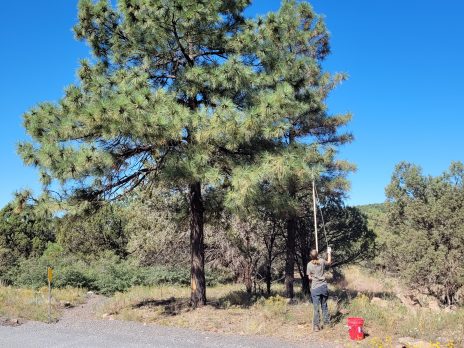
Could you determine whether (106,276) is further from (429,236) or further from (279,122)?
(429,236)

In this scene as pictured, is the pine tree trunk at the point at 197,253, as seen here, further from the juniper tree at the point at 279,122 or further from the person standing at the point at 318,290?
the person standing at the point at 318,290

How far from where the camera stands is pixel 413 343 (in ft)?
22.7

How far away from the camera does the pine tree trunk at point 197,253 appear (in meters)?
11.6

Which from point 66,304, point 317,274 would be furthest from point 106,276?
point 317,274

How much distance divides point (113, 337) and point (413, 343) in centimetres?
561

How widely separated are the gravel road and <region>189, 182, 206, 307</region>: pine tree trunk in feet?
6.56

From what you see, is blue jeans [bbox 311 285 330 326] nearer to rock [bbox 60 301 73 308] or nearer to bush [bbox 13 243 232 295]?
rock [bbox 60 301 73 308]

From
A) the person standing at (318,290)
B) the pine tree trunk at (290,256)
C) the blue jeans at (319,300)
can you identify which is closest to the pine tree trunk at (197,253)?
the person standing at (318,290)

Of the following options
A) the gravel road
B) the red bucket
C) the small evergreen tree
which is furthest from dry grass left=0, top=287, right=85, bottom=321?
the small evergreen tree

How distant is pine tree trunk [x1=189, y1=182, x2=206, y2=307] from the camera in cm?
1165

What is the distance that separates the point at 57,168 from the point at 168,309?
15.8ft

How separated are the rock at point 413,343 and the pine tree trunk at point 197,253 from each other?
18.9 feet

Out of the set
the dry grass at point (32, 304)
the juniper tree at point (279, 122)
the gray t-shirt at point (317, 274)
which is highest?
the juniper tree at point (279, 122)

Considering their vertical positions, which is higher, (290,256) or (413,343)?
(290,256)
